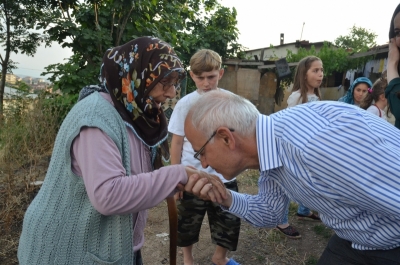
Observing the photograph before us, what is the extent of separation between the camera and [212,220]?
2928mm

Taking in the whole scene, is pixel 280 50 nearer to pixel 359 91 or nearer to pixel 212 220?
pixel 359 91

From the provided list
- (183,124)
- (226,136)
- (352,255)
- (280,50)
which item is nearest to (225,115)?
(226,136)

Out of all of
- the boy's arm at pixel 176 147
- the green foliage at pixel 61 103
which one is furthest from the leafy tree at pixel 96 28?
the boy's arm at pixel 176 147

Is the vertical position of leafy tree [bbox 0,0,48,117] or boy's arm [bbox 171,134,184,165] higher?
leafy tree [bbox 0,0,48,117]

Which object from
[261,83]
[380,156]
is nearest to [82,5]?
[380,156]

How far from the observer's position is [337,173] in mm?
1226

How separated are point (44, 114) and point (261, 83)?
28.1 feet

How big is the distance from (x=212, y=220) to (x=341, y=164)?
6.21 feet

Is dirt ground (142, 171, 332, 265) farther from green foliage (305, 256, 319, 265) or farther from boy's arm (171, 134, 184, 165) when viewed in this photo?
boy's arm (171, 134, 184, 165)

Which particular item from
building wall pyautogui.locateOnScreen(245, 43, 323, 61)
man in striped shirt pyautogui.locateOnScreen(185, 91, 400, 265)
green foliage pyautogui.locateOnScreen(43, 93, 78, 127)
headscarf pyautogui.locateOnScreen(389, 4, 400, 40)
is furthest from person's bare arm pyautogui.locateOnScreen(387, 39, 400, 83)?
building wall pyautogui.locateOnScreen(245, 43, 323, 61)

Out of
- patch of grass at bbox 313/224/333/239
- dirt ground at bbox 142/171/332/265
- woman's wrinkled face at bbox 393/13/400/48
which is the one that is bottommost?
dirt ground at bbox 142/171/332/265

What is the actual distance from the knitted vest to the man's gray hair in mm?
364

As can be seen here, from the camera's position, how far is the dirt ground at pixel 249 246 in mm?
3387

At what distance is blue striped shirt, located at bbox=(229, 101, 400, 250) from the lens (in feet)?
3.90
